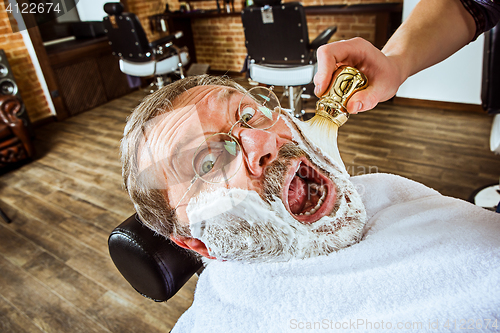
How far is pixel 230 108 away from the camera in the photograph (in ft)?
2.88

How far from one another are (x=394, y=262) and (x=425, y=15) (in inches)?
29.9

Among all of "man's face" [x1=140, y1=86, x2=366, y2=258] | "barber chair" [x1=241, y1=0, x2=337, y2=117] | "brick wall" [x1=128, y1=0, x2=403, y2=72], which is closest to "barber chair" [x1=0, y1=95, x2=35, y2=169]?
"barber chair" [x1=241, y1=0, x2=337, y2=117]

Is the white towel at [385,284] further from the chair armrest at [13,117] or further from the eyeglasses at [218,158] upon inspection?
the chair armrest at [13,117]

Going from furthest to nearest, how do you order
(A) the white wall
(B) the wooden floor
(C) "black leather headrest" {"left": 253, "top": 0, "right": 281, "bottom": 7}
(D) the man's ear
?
(A) the white wall
(C) "black leather headrest" {"left": 253, "top": 0, "right": 281, "bottom": 7}
(B) the wooden floor
(D) the man's ear

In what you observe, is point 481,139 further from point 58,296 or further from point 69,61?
point 69,61

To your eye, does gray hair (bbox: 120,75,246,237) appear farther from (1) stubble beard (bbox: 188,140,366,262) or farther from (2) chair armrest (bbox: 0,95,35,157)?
(2) chair armrest (bbox: 0,95,35,157)

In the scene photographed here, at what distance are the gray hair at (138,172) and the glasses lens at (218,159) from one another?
0.13 meters

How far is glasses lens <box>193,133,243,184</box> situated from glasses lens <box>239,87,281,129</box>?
0.28 ft

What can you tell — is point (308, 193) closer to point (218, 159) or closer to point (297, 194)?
point (297, 194)

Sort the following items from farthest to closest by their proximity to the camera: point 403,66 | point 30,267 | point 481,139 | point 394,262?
point 481,139
point 30,267
point 403,66
point 394,262

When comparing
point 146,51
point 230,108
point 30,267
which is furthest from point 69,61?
point 230,108

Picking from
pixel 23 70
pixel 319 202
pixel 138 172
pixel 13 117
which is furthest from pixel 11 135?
pixel 319 202

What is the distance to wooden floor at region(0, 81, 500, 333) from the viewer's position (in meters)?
1.67

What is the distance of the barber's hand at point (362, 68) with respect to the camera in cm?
76
